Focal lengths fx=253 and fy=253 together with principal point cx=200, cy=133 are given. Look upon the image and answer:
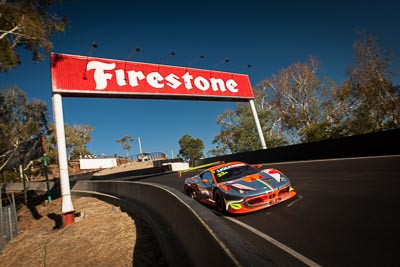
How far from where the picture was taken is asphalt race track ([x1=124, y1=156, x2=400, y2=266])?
3293 mm

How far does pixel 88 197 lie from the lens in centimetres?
1767

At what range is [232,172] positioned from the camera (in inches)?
295

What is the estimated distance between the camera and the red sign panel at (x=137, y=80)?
1382 centimetres

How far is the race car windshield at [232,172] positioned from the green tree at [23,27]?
1777 cm

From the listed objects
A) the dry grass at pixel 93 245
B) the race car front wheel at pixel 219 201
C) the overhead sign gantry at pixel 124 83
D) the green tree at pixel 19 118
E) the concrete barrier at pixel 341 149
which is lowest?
the dry grass at pixel 93 245

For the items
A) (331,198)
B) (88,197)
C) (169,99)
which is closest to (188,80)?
(169,99)

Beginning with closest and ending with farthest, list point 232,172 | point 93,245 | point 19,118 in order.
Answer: point 232,172
point 93,245
point 19,118

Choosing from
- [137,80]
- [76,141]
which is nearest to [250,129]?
[137,80]

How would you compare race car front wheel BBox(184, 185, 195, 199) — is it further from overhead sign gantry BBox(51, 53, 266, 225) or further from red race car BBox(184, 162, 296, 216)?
overhead sign gantry BBox(51, 53, 266, 225)

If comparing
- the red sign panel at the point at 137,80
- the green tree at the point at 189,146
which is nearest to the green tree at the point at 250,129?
the red sign panel at the point at 137,80

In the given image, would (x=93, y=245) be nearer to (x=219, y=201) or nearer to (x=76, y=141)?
(x=219, y=201)

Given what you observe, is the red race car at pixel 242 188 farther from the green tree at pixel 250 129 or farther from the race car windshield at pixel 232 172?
the green tree at pixel 250 129

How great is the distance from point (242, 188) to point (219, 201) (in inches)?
37.4

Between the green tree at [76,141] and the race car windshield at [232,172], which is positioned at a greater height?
the green tree at [76,141]
